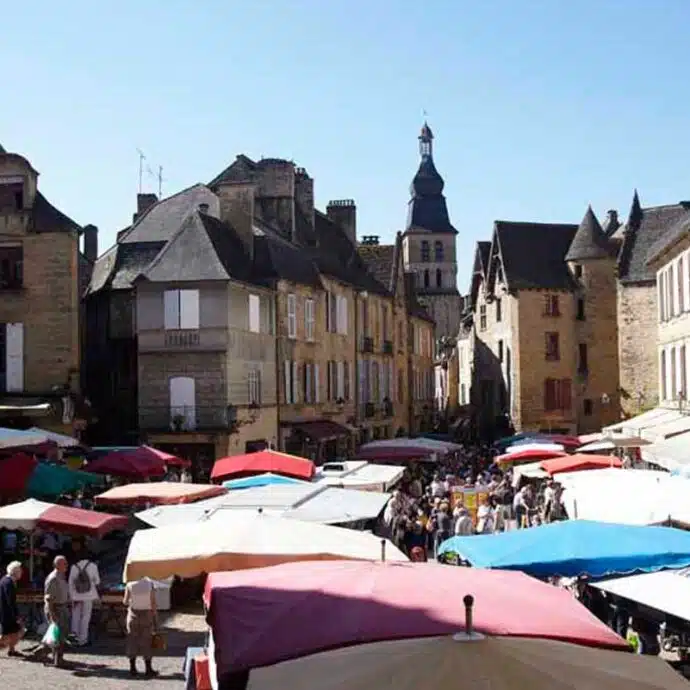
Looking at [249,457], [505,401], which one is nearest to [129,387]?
[249,457]

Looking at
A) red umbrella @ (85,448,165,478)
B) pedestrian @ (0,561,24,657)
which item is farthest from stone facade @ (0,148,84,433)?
pedestrian @ (0,561,24,657)

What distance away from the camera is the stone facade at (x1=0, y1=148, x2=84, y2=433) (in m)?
30.9

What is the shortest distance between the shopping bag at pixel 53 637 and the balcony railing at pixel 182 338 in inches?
756

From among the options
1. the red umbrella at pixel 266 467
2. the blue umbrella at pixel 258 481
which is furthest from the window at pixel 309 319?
the blue umbrella at pixel 258 481

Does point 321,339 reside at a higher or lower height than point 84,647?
higher

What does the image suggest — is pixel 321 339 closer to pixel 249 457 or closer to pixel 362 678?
pixel 249 457

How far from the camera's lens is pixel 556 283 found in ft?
163

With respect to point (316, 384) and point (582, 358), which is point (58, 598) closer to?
point (316, 384)

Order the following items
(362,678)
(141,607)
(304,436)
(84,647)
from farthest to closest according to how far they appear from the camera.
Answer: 1. (304,436)
2. (84,647)
3. (141,607)
4. (362,678)

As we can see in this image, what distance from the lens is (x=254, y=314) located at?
111 feet

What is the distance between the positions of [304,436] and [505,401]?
57.1 ft

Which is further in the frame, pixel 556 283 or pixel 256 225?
pixel 556 283

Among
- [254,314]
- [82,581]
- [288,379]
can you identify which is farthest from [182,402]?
[82,581]

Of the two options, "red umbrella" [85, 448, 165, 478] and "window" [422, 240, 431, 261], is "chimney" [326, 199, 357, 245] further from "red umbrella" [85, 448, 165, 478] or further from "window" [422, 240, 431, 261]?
"window" [422, 240, 431, 261]
